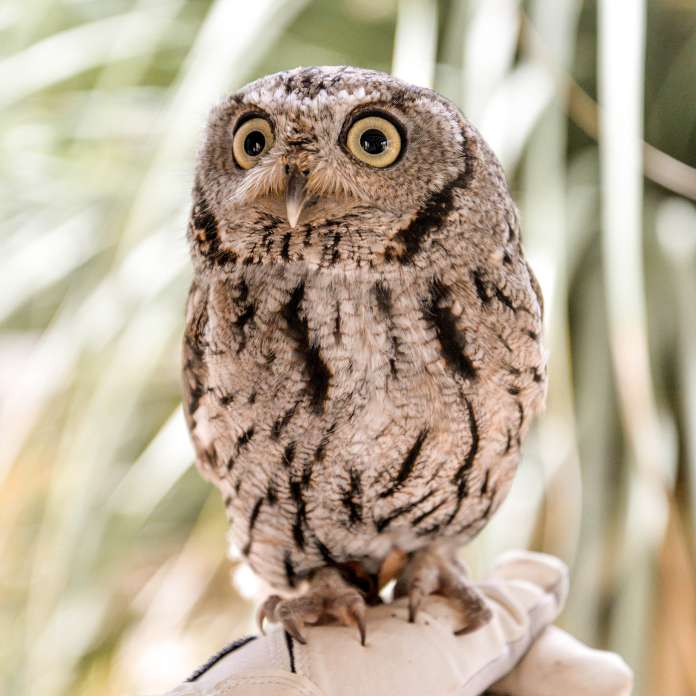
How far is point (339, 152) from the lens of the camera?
735 millimetres

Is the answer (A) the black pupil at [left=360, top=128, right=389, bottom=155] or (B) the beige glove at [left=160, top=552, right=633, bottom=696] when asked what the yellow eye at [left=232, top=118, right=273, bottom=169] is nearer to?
(A) the black pupil at [left=360, top=128, right=389, bottom=155]

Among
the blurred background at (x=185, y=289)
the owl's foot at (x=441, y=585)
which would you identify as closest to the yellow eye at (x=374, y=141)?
the owl's foot at (x=441, y=585)

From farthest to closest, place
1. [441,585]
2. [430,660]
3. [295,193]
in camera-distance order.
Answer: [441,585] < [430,660] < [295,193]

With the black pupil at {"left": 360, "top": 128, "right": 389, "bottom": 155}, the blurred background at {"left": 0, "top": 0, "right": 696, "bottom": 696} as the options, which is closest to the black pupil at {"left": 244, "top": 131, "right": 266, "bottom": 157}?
the black pupil at {"left": 360, "top": 128, "right": 389, "bottom": 155}

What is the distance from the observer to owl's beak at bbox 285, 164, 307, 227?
70cm

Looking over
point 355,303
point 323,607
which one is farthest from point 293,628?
point 355,303

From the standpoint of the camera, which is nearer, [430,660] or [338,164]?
[338,164]

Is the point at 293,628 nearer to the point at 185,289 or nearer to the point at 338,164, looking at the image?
the point at 338,164

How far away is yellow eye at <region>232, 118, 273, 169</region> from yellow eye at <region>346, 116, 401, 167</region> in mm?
81

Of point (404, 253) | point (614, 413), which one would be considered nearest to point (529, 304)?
point (404, 253)

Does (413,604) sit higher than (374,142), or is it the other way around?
(374,142)

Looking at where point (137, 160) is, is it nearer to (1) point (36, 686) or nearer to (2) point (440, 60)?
(2) point (440, 60)

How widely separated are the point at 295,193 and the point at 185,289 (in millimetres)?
1049

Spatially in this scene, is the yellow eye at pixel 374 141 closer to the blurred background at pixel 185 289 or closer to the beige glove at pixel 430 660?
the beige glove at pixel 430 660
